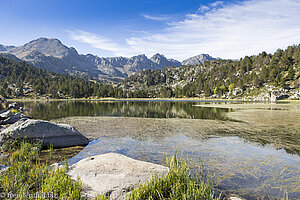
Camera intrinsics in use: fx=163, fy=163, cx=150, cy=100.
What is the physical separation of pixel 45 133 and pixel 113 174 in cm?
1188

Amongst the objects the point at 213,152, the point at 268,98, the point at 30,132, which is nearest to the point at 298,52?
the point at 268,98

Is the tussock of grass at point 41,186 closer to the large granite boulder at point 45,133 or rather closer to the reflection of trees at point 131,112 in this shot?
the large granite boulder at point 45,133

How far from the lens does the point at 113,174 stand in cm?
880

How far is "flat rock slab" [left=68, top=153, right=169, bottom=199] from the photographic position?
7785mm

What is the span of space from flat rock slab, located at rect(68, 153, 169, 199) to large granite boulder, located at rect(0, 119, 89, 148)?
8.39 m

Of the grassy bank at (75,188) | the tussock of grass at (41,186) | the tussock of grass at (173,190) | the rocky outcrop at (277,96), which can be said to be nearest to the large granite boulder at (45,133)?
the tussock of grass at (41,186)

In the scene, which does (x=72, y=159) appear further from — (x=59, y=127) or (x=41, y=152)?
(x=59, y=127)

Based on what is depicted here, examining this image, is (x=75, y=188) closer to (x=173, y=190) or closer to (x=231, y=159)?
(x=173, y=190)

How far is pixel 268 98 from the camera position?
153250 millimetres

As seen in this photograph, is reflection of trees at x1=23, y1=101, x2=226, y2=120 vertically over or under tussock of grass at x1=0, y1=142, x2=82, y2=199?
under

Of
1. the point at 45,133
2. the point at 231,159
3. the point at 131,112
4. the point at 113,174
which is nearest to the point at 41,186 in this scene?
the point at 113,174

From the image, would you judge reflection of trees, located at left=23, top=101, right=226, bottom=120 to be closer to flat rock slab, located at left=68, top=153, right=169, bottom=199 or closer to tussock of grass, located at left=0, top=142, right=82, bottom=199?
flat rock slab, located at left=68, top=153, right=169, bottom=199

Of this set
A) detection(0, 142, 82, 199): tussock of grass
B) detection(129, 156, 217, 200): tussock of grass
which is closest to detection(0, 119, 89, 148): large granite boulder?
detection(0, 142, 82, 199): tussock of grass

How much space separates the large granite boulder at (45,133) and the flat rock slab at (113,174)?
27.5ft
